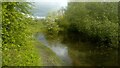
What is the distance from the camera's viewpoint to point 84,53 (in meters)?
17.8

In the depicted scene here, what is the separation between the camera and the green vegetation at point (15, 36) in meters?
6.36

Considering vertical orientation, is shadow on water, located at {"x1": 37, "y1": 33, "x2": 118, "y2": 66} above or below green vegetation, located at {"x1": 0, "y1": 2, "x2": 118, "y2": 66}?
below

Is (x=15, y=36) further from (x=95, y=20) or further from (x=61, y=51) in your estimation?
(x=95, y=20)

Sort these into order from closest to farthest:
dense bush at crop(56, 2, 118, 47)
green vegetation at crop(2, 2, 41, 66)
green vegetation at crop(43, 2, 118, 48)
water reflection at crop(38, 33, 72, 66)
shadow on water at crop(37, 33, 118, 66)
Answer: green vegetation at crop(2, 2, 41, 66)
shadow on water at crop(37, 33, 118, 66)
water reflection at crop(38, 33, 72, 66)
dense bush at crop(56, 2, 118, 47)
green vegetation at crop(43, 2, 118, 48)

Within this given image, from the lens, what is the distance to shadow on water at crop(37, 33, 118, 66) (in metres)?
15.4

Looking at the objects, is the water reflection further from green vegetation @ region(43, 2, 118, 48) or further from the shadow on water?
green vegetation @ region(43, 2, 118, 48)

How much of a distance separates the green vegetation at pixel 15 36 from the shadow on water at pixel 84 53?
8040 mm

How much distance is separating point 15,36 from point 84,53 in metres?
11.4

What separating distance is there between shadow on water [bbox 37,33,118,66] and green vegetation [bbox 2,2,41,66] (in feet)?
26.4

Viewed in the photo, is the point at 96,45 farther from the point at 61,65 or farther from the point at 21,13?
the point at 21,13

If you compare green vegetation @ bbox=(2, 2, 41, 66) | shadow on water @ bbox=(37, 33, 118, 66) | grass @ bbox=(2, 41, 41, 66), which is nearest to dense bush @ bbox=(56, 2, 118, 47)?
shadow on water @ bbox=(37, 33, 118, 66)

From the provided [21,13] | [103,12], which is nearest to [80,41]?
[103,12]

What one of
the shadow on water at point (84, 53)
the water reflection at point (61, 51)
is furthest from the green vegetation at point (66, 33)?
the water reflection at point (61, 51)

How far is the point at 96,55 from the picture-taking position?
17.3 meters
